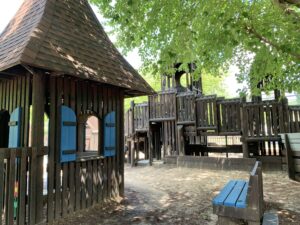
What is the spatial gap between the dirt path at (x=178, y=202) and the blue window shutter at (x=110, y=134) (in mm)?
1434

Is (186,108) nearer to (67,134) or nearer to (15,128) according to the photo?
(67,134)

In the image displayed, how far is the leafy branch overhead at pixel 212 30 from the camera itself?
6613 mm

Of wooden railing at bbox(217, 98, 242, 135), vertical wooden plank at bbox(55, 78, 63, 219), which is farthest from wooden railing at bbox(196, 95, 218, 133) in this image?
vertical wooden plank at bbox(55, 78, 63, 219)

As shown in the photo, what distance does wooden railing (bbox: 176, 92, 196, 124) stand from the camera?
13531 millimetres

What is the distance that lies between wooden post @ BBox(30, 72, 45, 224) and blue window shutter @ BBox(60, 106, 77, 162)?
49 cm

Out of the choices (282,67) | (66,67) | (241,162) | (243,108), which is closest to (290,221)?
(282,67)

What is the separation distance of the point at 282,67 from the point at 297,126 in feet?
13.6

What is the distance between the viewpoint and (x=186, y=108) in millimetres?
13836

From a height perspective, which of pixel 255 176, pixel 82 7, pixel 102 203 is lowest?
pixel 102 203

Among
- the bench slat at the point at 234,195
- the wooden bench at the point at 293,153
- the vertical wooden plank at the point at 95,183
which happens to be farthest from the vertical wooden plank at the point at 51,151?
the wooden bench at the point at 293,153

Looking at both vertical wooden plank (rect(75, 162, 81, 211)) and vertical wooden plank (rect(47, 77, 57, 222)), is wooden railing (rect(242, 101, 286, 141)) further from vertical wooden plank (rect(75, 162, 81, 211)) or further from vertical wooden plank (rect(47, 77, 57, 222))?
vertical wooden plank (rect(47, 77, 57, 222))

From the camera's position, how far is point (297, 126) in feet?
35.9

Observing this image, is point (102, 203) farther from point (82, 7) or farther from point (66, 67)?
point (82, 7)

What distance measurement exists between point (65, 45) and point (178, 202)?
197 inches
